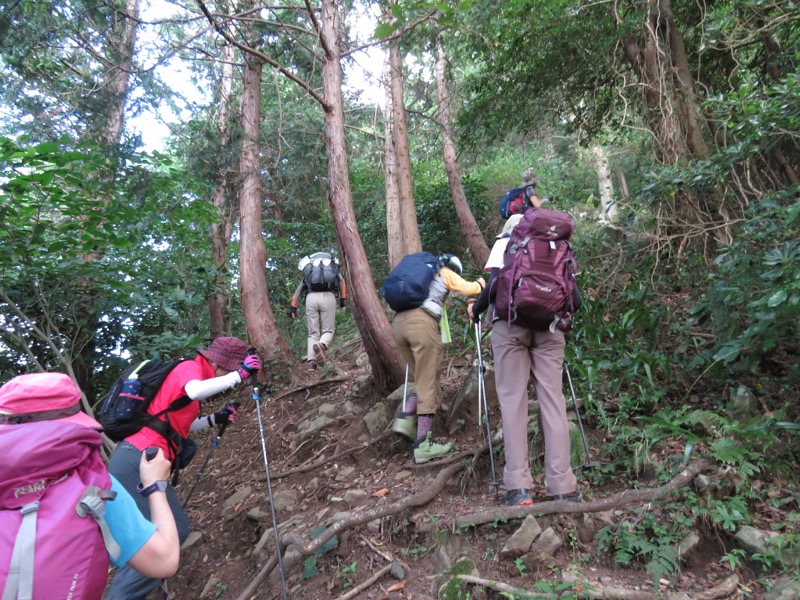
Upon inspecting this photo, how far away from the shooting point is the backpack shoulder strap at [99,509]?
173cm

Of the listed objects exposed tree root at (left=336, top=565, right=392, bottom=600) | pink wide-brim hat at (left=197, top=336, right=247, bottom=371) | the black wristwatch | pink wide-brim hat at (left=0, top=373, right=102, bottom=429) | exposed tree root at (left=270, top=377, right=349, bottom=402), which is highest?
pink wide-brim hat at (left=0, top=373, right=102, bottom=429)

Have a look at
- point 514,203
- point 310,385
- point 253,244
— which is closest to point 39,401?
point 514,203

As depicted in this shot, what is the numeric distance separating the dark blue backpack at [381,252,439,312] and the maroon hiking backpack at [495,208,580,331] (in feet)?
3.62

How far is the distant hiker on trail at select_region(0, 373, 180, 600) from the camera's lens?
161 centimetres

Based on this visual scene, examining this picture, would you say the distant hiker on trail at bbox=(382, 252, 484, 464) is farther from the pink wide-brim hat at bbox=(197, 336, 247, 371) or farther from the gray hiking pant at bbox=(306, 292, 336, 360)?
the gray hiking pant at bbox=(306, 292, 336, 360)

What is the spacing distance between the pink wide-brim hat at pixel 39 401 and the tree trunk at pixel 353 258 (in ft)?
12.6

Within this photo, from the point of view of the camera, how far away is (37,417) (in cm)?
205

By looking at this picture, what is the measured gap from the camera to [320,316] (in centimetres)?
875

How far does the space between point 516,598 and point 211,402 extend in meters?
7.83

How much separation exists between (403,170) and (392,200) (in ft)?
2.58

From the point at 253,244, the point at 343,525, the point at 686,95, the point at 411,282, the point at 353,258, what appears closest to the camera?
the point at 343,525

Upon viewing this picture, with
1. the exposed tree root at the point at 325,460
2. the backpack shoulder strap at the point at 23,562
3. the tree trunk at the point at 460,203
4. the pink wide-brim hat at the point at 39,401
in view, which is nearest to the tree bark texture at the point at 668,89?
the tree trunk at the point at 460,203

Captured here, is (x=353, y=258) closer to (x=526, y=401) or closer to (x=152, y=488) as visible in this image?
(x=526, y=401)

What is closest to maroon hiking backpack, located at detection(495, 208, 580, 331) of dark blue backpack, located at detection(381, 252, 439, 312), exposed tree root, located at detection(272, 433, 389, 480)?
dark blue backpack, located at detection(381, 252, 439, 312)
